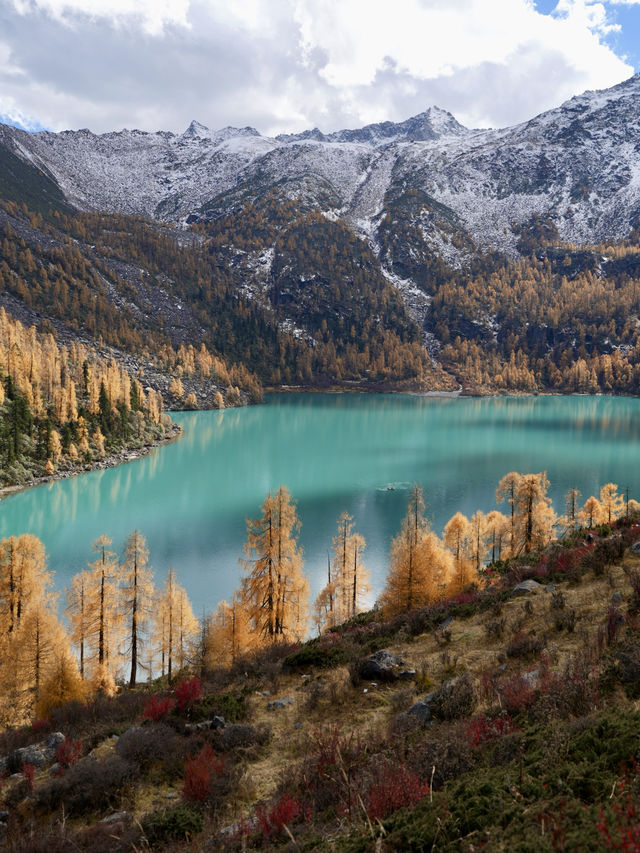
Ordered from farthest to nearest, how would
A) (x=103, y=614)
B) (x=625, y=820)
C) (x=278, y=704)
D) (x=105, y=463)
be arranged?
(x=105, y=463)
(x=103, y=614)
(x=278, y=704)
(x=625, y=820)

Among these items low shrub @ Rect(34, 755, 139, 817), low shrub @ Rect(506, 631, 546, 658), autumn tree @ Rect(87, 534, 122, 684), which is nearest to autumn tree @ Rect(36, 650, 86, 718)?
autumn tree @ Rect(87, 534, 122, 684)

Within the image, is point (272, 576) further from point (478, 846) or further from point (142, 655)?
point (478, 846)

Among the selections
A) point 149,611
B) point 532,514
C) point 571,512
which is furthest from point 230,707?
point 571,512

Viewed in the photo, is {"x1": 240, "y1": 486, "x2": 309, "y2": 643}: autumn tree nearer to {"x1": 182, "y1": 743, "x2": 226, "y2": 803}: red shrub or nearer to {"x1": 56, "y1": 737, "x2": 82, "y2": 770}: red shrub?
{"x1": 56, "y1": 737, "x2": 82, "y2": 770}: red shrub

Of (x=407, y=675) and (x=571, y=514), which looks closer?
(x=407, y=675)

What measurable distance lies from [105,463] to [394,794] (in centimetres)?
9072

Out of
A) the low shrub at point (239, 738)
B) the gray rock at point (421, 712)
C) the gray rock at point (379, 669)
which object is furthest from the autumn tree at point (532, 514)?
the low shrub at point (239, 738)

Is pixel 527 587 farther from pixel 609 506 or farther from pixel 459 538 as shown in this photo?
pixel 609 506

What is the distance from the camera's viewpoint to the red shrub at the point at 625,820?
13.3 feet

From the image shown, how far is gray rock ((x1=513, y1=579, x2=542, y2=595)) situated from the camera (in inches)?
689

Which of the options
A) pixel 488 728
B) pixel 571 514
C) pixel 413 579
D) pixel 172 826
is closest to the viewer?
pixel 172 826

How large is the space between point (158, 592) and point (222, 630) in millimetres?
8580

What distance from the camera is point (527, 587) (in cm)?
1770

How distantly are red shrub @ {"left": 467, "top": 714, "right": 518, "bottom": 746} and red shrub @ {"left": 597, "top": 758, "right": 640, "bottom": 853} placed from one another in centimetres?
271
